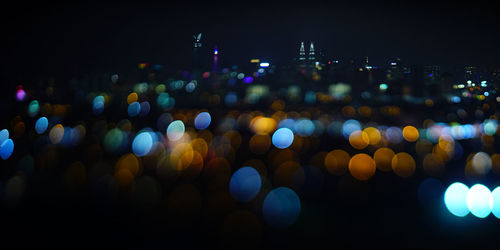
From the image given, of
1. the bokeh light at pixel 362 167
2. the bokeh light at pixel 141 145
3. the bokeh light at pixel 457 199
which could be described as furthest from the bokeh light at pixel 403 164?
the bokeh light at pixel 141 145

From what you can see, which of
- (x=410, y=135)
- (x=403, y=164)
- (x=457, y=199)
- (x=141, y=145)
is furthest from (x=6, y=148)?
(x=410, y=135)

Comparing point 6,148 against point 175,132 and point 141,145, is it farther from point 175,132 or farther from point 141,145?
point 175,132

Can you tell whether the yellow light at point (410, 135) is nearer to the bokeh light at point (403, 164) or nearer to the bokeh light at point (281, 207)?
the bokeh light at point (403, 164)

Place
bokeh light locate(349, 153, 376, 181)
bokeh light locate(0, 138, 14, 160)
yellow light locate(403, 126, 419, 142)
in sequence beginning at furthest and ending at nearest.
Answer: yellow light locate(403, 126, 419, 142) → bokeh light locate(0, 138, 14, 160) → bokeh light locate(349, 153, 376, 181)

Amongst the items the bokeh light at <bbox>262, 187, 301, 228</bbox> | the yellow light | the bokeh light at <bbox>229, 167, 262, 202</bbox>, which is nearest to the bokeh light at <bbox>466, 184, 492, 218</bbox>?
the bokeh light at <bbox>262, 187, 301, 228</bbox>

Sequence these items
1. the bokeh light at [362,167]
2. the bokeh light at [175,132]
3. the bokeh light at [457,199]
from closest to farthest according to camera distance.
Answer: the bokeh light at [457,199], the bokeh light at [362,167], the bokeh light at [175,132]

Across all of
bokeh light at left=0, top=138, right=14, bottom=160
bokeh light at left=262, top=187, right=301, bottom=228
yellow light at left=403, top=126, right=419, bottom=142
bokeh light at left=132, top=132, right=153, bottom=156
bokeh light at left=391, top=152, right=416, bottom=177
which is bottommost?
yellow light at left=403, top=126, right=419, bottom=142

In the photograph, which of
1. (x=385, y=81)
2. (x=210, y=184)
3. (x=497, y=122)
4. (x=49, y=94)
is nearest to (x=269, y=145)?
(x=210, y=184)

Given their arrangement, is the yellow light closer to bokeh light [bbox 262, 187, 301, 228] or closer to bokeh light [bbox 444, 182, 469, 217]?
bokeh light [bbox 444, 182, 469, 217]

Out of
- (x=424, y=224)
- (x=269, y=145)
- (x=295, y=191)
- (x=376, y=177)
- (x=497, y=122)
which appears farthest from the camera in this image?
(x=497, y=122)

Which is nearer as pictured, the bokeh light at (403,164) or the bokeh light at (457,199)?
the bokeh light at (457,199)

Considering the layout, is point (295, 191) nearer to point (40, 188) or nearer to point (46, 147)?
point (40, 188)
